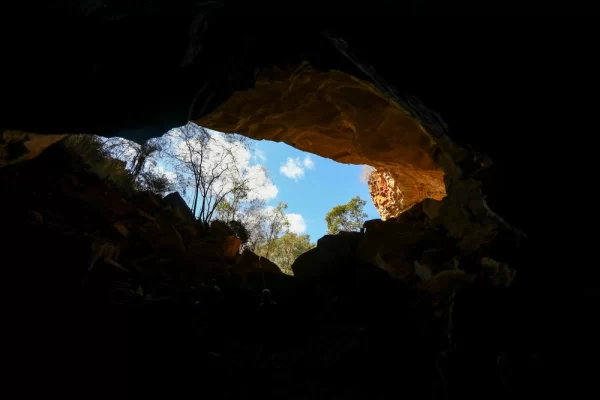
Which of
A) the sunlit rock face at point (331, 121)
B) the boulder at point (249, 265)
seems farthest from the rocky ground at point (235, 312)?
the sunlit rock face at point (331, 121)

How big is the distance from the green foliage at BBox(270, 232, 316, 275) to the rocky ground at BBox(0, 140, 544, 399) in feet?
59.5

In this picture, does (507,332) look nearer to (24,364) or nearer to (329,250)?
(329,250)

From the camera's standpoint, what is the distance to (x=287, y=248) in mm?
28141

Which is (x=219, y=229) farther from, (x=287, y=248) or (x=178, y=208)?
(x=287, y=248)

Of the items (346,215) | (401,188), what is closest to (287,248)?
(346,215)

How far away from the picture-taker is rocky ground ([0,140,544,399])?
5.06 metres

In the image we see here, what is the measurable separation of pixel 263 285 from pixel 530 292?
560cm

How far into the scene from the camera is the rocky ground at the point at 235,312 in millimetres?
5062

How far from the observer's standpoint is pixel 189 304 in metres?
6.73

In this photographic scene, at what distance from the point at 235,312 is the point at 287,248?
839 inches

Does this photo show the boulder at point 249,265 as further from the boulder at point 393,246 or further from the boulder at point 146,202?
the boulder at point 146,202

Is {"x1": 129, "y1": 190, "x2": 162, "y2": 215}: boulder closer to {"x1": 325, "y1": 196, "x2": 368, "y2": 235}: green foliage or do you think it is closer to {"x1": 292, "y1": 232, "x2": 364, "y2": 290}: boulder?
{"x1": 292, "y1": 232, "x2": 364, "y2": 290}: boulder

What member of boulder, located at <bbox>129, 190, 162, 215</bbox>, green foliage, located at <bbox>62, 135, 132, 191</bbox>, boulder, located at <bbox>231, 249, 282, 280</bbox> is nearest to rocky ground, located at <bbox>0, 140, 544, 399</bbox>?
boulder, located at <bbox>231, 249, 282, 280</bbox>

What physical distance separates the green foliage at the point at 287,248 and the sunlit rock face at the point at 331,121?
15.8 meters
